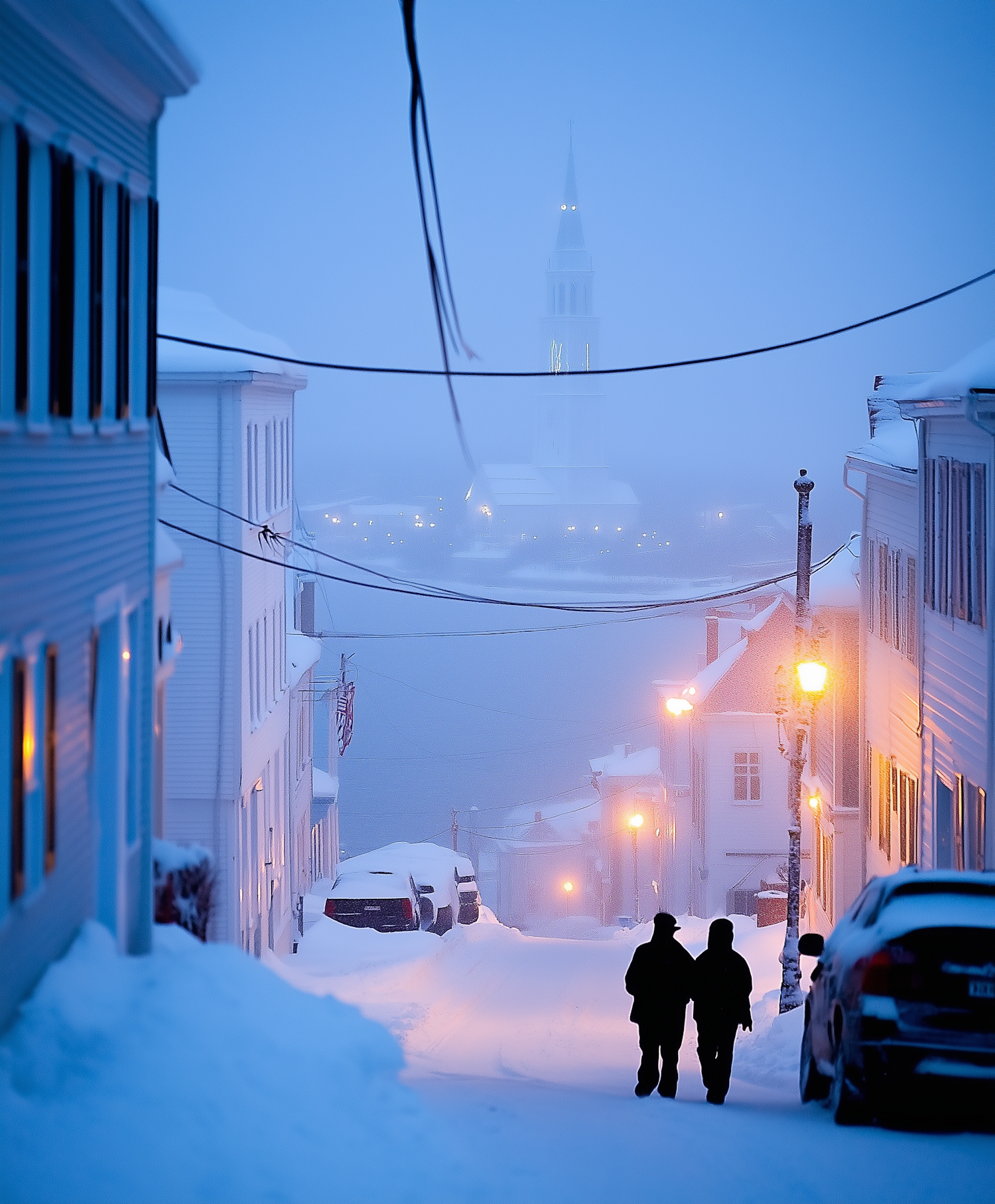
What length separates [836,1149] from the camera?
26.2ft

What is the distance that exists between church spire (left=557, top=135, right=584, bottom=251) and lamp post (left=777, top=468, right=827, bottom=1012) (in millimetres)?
164584

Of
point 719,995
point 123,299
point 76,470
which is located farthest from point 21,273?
point 719,995

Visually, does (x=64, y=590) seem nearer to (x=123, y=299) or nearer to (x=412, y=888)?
(x=123, y=299)

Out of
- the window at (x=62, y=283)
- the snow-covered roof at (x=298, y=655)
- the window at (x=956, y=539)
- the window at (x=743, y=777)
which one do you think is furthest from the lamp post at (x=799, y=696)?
the window at (x=743, y=777)

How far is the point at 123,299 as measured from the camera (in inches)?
373

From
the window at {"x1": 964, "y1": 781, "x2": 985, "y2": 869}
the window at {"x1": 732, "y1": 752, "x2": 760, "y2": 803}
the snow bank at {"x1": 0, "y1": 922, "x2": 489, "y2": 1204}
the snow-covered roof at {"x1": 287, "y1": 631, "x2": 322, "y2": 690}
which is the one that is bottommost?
the window at {"x1": 732, "y1": 752, "x2": 760, "y2": 803}

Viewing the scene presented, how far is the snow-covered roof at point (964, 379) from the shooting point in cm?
1427

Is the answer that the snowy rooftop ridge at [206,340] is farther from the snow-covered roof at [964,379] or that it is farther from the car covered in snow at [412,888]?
the car covered in snow at [412,888]

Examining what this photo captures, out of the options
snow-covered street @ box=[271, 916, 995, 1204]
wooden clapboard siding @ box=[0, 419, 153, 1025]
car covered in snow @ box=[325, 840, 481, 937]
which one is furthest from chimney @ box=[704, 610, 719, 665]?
wooden clapboard siding @ box=[0, 419, 153, 1025]

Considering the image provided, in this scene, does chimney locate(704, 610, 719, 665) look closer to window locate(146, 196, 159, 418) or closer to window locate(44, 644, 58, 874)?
window locate(146, 196, 159, 418)

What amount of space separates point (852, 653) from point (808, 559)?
280 inches

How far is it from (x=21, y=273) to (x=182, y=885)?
5.22 meters

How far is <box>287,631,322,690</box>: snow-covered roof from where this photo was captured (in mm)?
31984

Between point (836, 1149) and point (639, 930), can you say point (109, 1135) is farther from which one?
point (639, 930)
